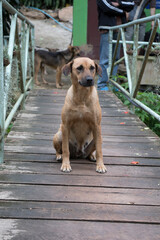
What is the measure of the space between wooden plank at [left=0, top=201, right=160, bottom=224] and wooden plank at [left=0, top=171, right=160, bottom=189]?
1.10ft

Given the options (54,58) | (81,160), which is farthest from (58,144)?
(54,58)

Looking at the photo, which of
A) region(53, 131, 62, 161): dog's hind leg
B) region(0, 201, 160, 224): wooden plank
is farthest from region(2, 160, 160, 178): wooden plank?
region(0, 201, 160, 224): wooden plank

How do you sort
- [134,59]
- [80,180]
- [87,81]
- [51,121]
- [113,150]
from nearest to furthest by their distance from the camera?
[80,180], [87,81], [113,150], [51,121], [134,59]

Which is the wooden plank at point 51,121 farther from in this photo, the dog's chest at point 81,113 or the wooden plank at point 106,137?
the dog's chest at point 81,113

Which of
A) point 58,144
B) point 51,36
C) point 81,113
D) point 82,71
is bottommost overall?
point 58,144

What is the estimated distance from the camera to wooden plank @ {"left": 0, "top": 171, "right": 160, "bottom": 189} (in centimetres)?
244

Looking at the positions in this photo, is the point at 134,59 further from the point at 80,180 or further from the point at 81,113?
the point at 80,180

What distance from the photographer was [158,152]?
3232 mm

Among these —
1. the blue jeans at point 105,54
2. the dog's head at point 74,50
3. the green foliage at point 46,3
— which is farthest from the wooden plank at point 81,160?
the green foliage at point 46,3

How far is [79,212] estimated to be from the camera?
2010 millimetres

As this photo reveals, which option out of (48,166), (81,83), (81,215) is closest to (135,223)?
(81,215)

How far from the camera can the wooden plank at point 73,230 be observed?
175 cm

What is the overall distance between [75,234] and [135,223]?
1.29 ft

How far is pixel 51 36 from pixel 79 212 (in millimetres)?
11078
